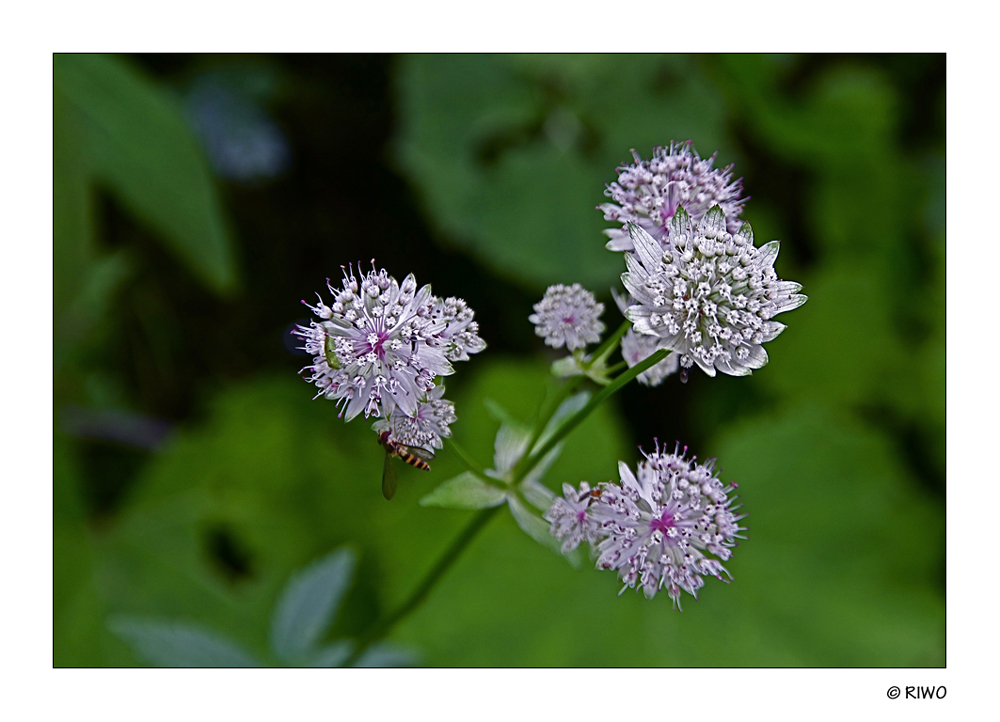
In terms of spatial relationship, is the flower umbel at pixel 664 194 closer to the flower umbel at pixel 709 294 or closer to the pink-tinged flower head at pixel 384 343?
the flower umbel at pixel 709 294

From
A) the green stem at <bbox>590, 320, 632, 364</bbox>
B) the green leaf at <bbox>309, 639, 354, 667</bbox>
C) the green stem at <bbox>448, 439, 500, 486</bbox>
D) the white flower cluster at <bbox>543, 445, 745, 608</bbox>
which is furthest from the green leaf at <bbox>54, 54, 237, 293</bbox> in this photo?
the white flower cluster at <bbox>543, 445, 745, 608</bbox>

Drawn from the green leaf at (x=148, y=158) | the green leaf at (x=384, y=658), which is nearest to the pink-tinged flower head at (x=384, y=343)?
the green leaf at (x=384, y=658)

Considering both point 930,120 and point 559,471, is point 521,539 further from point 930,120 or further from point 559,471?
point 930,120

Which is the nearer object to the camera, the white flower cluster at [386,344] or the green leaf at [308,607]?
the white flower cluster at [386,344]

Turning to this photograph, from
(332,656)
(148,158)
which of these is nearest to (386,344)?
(332,656)

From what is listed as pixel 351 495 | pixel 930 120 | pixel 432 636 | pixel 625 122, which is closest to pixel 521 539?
pixel 432 636

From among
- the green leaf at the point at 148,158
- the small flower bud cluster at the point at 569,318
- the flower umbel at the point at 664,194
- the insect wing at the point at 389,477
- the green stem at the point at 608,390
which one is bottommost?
the insect wing at the point at 389,477

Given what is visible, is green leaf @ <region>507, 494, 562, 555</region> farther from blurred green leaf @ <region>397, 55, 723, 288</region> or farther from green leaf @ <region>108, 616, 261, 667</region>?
blurred green leaf @ <region>397, 55, 723, 288</region>
